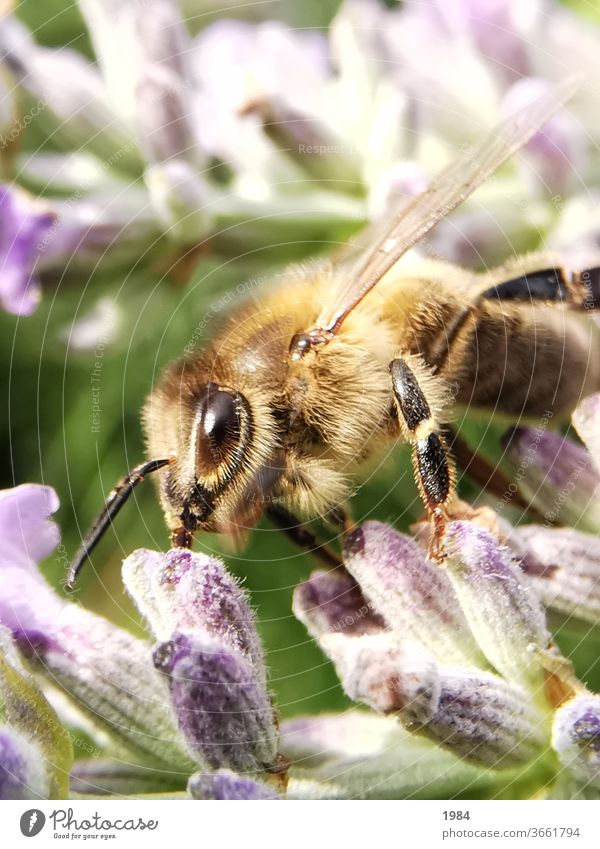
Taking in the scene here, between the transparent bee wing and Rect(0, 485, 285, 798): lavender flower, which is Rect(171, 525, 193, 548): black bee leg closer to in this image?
A: Rect(0, 485, 285, 798): lavender flower

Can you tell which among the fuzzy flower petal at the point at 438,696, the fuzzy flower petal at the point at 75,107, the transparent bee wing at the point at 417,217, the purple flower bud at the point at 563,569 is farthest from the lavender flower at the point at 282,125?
the fuzzy flower petal at the point at 438,696

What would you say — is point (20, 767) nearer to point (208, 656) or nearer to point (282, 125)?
point (208, 656)

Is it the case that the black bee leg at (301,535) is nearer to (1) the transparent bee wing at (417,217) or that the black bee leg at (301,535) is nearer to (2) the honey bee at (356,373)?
(2) the honey bee at (356,373)

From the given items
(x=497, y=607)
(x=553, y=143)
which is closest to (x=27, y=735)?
(x=497, y=607)

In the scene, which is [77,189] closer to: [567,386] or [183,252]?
[183,252]
